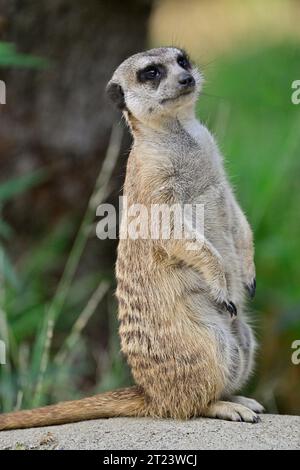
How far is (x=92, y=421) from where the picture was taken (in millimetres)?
2846

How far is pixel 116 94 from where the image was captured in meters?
3.15

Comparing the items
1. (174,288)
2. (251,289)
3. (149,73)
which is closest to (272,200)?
(251,289)

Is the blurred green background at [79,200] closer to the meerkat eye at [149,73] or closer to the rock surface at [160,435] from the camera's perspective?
the meerkat eye at [149,73]

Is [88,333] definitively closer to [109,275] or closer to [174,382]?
[109,275]

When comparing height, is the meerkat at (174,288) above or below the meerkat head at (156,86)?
below

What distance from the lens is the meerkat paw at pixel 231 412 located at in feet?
9.14

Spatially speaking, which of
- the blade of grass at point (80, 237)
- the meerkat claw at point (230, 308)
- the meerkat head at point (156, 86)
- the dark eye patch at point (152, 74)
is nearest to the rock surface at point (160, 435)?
the meerkat claw at point (230, 308)

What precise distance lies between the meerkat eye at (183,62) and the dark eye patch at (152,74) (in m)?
0.08

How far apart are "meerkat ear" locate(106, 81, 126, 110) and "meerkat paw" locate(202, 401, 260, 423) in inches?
40.2

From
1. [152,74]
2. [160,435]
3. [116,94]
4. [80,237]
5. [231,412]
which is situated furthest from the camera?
[80,237]

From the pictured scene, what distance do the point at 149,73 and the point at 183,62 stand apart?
5.2 inches

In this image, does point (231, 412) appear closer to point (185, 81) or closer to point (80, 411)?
point (80, 411)

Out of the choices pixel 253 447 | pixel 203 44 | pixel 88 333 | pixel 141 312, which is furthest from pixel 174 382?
pixel 203 44

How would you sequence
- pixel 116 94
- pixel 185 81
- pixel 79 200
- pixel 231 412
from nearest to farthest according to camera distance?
1. pixel 231 412
2. pixel 185 81
3. pixel 116 94
4. pixel 79 200
